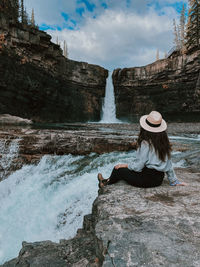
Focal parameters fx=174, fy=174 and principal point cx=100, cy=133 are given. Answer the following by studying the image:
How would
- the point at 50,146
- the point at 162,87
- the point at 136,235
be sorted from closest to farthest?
the point at 136,235, the point at 50,146, the point at 162,87

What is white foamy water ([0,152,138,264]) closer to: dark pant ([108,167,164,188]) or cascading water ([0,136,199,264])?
cascading water ([0,136,199,264])

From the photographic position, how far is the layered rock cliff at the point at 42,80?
18875mm

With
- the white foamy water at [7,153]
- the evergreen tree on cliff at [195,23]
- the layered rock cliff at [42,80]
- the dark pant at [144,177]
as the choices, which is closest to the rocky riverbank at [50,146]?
the white foamy water at [7,153]

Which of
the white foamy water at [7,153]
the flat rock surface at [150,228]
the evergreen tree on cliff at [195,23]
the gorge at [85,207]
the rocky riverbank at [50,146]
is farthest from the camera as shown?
the evergreen tree on cliff at [195,23]

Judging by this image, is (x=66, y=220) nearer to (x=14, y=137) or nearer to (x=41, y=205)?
(x=41, y=205)

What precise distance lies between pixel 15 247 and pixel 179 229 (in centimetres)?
324

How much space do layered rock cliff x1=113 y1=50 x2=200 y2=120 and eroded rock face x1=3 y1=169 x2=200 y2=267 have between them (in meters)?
24.1

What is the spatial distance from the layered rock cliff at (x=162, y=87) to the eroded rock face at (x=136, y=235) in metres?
24.1

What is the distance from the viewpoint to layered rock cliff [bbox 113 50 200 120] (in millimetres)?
22859

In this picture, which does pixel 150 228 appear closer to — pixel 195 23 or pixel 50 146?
pixel 50 146

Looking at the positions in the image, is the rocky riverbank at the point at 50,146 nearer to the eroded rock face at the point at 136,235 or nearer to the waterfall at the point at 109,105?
the eroded rock face at the point at 136,235

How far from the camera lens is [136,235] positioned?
1575 mm

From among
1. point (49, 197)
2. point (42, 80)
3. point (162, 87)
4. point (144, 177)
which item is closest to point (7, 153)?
point (49, 197)

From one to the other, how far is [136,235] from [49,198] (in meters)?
3.66
